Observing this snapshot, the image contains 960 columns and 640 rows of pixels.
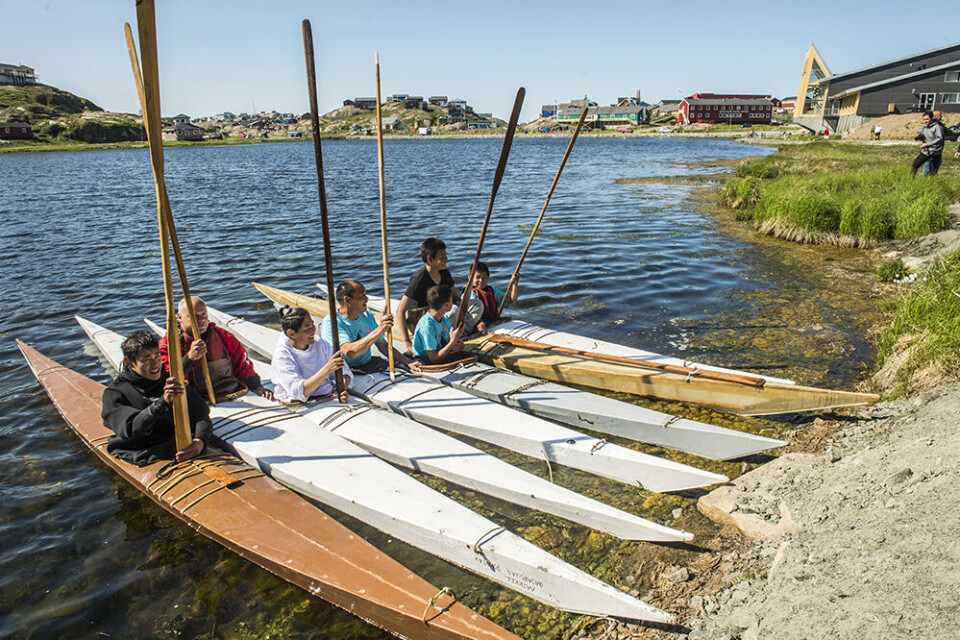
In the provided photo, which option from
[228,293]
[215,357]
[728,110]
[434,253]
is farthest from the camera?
[728,110]

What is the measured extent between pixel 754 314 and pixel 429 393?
22.6 feet

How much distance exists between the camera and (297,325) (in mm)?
6164

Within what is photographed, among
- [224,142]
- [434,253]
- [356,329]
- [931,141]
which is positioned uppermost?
[224,142]

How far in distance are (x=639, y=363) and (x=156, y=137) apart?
6108 millimetres

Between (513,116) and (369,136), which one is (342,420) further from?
(369,136)

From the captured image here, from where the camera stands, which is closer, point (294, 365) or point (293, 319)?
point (293, 319)

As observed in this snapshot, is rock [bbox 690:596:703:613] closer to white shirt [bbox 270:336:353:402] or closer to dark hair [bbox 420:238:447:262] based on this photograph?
white shirt [bbox 270:336:353:402]

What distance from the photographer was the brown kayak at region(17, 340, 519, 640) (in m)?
3.94

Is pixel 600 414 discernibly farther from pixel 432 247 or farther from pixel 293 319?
pixel 293 319

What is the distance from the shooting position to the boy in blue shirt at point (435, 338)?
7.64 meters

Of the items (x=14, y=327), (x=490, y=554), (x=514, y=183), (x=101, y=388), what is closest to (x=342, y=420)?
(x=490, y=554)

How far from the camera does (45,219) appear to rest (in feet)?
81.3

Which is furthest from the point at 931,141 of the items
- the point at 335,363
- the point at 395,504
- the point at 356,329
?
the point at 395,504

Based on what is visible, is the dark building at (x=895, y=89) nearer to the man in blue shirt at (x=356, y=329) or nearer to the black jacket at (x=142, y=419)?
the man in blue shirt at (x=356, y=329)
